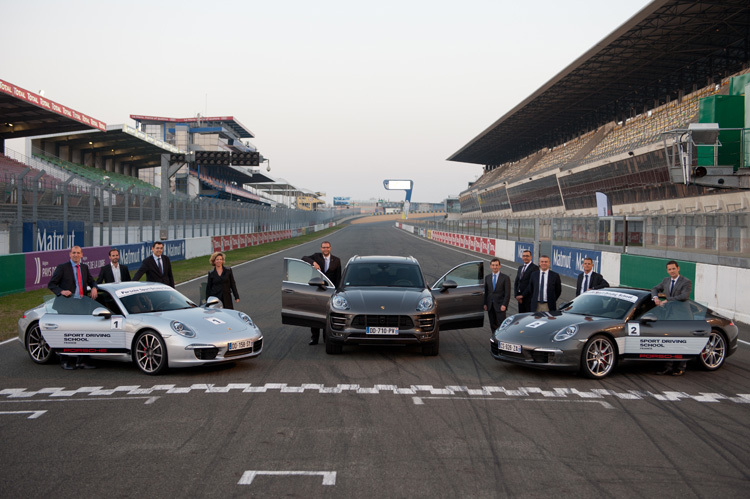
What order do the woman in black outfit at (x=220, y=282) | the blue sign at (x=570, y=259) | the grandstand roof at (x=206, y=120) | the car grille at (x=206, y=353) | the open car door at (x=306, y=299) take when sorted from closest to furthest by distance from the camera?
the car grille at (x=206, y=353)
the open car door at (x=306, y=299)
the woman in black outfit at (x=220, y=282)
the blue sign at (x=570, y=259)
the grandstand roof at (x=206, y=120)

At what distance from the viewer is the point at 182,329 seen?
859 cm

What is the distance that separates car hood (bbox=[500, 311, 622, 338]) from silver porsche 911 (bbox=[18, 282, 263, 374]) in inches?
136

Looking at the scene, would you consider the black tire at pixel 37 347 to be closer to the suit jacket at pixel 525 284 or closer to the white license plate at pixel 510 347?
the white license plate at pixel 510 347

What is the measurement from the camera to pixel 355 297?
9.84 meters

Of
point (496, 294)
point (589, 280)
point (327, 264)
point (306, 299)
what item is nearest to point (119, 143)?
point (327, 264)

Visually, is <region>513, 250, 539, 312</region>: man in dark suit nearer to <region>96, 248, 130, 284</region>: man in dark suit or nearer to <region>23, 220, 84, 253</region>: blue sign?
<region>96, 248, 130, 284</region>: man in dark suit

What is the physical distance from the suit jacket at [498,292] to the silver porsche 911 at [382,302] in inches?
4.9

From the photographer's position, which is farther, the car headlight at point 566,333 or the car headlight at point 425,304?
the car headlight at point 425,304

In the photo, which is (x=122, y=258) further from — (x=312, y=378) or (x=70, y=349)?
(x=312, y=378)

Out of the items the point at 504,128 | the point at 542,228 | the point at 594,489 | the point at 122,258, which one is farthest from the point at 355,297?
the point at 504,128

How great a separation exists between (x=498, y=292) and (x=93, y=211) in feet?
51.4

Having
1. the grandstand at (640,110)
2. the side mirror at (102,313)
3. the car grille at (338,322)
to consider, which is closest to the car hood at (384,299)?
the car grille at (338,322)

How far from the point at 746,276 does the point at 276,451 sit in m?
11.8

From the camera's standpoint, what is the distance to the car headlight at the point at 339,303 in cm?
961
